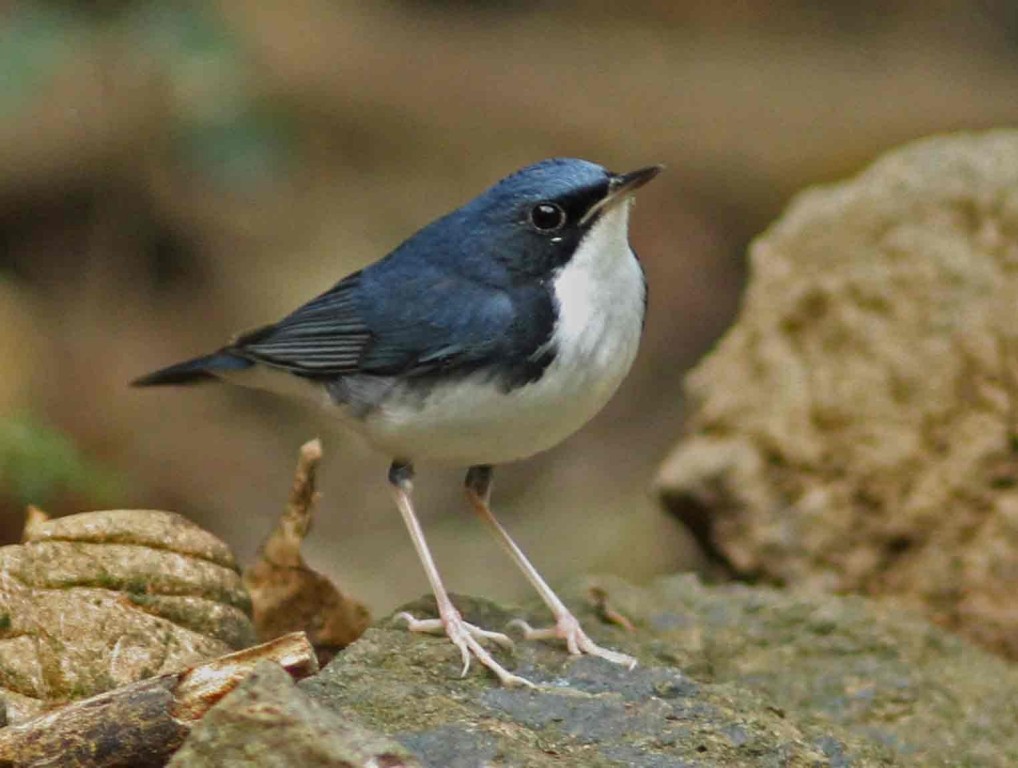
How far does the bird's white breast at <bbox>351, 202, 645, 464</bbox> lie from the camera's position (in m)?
4.75

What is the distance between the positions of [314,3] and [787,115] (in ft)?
14.1

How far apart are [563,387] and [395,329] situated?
687mm

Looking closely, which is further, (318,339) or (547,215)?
(318,339)

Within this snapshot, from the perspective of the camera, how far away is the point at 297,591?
4.98 meters

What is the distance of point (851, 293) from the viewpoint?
655cm

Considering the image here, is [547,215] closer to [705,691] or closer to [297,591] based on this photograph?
[297,591]

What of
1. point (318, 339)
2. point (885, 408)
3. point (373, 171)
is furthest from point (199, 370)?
point (373, 171)

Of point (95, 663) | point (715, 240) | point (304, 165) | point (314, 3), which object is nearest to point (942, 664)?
point (95, 663)

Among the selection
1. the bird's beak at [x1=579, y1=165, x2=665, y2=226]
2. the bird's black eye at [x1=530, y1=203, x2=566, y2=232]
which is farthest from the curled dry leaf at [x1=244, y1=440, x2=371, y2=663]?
the bird's beak at [x1=579, y1=165, x2=665, y2=226]

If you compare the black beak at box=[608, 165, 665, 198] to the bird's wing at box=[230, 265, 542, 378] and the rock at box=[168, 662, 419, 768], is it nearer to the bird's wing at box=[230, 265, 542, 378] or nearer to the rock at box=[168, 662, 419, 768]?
the bird's wing at box=[230, 265, 542, 378]

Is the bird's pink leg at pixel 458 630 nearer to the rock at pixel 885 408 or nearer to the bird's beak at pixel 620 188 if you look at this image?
the bird's beak at pixel 620 188

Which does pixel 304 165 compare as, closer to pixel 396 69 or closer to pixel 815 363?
pixel 396 69

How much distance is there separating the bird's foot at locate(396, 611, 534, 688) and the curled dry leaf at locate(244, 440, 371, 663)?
348mm

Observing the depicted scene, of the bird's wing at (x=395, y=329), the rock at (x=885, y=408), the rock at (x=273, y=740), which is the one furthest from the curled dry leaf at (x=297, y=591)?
the rock at (x=885, y=408)
